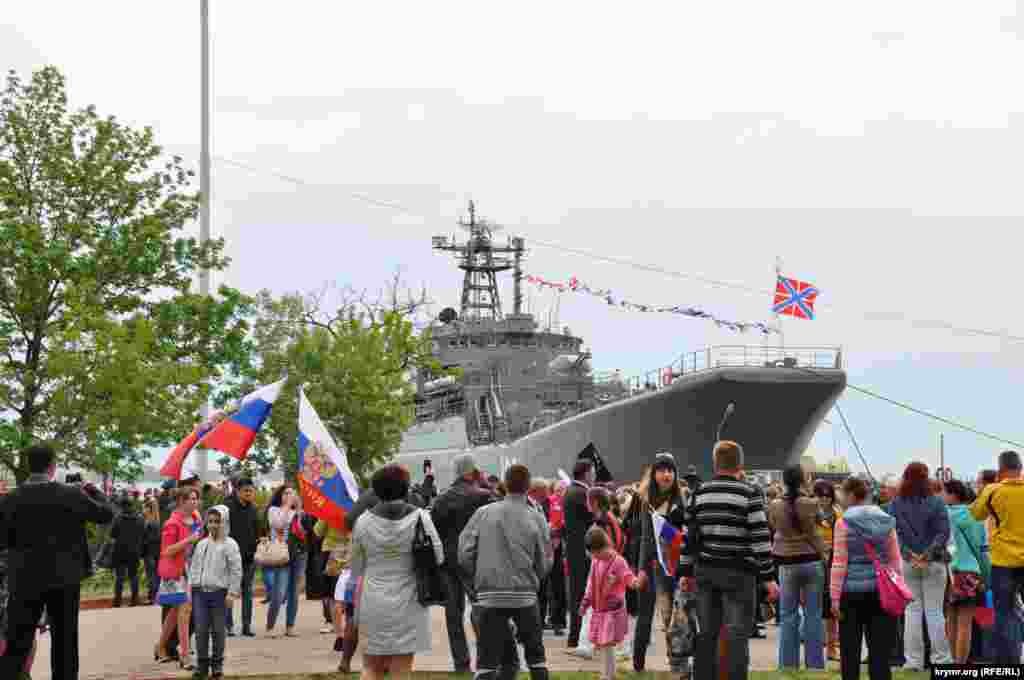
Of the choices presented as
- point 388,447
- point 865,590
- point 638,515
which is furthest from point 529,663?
point 388,447

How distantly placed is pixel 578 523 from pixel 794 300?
49.9 ft

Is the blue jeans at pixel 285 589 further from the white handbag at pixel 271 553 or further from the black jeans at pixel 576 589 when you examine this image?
the black jeans at pixel 576 589

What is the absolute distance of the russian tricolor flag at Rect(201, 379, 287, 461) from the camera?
13680 millimetres

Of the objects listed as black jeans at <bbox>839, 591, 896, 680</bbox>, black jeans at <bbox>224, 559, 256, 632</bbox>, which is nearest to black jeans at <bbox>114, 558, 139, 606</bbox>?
black jeans at <bbox>224, 559, 256, 632</bbox>

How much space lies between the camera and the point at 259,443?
41250 mm

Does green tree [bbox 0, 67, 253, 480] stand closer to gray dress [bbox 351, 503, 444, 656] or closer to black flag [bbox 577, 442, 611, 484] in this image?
black flag [bbox 577, 442, 611, 484]

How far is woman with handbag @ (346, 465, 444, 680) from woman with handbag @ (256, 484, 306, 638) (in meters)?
6.84

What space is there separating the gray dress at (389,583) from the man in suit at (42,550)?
6.67ft

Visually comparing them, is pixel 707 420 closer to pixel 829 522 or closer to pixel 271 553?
pixel 271 553

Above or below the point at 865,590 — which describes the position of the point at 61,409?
above

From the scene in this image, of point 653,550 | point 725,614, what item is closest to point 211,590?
point 653,550

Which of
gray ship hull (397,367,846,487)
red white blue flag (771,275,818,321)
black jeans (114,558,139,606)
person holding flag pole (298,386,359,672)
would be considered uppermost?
red white blue flag (771,275,818,321)

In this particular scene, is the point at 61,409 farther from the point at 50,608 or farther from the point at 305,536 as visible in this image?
the point at 50,608

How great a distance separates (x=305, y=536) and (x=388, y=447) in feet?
78.1
